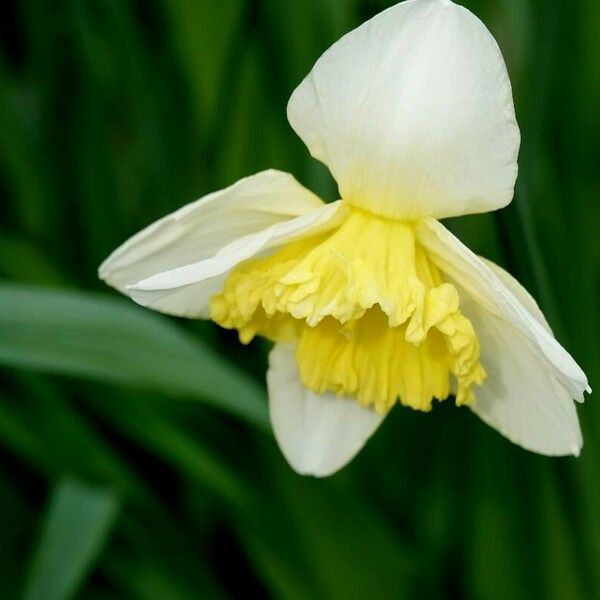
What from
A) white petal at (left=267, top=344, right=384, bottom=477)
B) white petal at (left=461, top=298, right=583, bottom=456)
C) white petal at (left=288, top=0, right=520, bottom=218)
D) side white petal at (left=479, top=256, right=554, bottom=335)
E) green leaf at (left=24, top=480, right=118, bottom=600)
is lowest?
green leaf at (left=24, top=480, right=118, bottom=600)

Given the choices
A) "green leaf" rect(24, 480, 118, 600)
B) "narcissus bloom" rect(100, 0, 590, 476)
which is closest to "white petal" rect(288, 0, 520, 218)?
"narcissus bloom" rect(100, 0, 590, 476)

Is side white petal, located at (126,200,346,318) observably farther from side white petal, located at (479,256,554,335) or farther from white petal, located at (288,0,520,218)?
side white petal, located at (479,256,554,335)

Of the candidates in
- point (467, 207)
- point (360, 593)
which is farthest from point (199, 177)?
A: point (467, 207)

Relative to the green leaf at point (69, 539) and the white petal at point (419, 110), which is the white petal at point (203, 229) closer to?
the white petal at point (419, 110)

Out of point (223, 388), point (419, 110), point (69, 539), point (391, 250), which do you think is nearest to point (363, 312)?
point (391, 250)

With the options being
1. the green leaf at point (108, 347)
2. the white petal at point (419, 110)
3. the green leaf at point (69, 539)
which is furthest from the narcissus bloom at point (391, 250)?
the green leaf at point (69, 539)

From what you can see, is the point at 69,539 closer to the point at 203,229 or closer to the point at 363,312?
the point at 203,229
